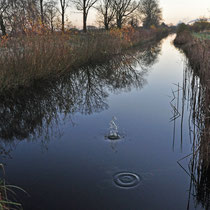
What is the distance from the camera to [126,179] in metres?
2.80

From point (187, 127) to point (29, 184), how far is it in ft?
9.19

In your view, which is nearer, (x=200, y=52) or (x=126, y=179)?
(x=126, y=179)

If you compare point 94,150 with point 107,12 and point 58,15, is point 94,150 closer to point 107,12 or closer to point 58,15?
point 58,15

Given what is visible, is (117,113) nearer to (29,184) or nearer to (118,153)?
(118,153)

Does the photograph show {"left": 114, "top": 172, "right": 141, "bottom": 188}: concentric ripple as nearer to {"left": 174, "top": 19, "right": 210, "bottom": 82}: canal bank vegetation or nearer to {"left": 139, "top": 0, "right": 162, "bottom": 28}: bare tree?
{"left": 174, "top": 19, "right": 210, "bottom": 82}: canal bank vegetation

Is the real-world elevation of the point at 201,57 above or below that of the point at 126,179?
above

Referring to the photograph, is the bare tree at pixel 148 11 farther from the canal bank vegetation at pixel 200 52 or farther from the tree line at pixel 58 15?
the canal bank vegetation at pixel 200 52

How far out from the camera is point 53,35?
7.48 meters

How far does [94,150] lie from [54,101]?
8.75ft

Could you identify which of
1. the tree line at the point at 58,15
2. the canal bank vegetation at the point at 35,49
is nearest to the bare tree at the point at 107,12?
the tree line at the point at 58,15

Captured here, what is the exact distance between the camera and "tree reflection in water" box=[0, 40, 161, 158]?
422cm

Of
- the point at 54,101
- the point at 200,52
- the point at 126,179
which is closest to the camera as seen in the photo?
the point at 126,179

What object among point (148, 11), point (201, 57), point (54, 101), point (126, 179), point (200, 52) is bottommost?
point (126, 179)

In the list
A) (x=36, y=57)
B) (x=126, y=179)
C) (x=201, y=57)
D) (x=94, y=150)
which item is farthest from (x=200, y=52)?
(x=126, y=179)
